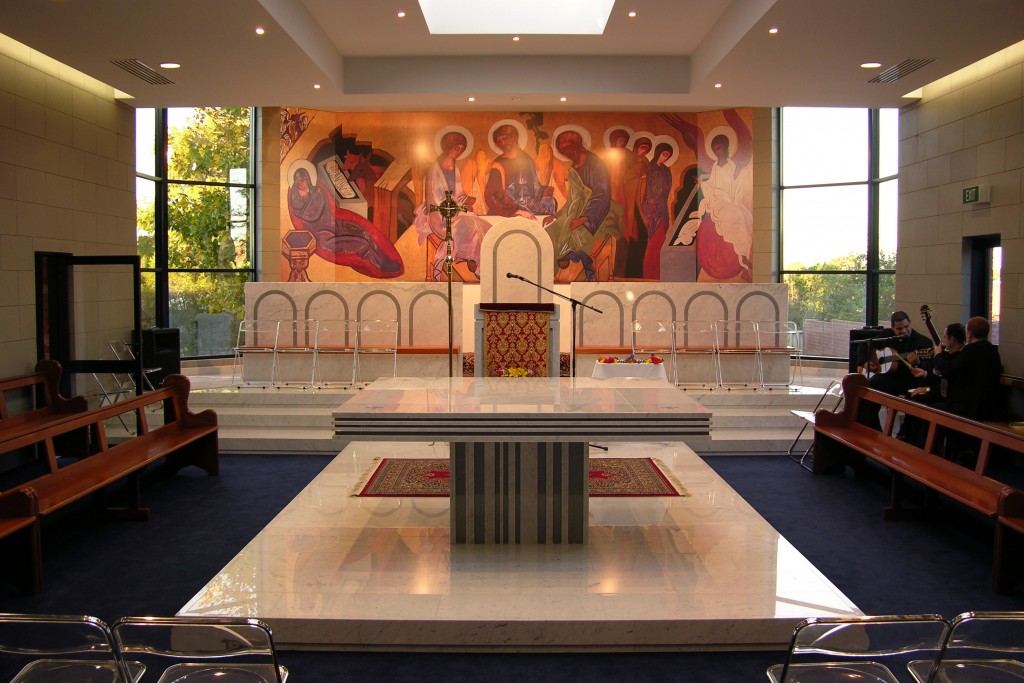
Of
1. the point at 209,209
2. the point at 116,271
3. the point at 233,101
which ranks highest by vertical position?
the point at 233,101

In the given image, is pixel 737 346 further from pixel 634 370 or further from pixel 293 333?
pixel 293 333

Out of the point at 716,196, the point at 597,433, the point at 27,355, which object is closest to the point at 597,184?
the point at 716,196

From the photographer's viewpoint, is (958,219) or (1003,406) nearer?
(1003,406)

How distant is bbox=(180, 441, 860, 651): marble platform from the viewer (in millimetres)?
3748

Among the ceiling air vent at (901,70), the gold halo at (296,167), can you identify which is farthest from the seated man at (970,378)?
the gold halo at (296,167)

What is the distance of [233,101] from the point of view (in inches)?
403

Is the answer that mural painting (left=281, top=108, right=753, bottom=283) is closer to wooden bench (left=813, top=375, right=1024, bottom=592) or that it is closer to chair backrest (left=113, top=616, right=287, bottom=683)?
wooden bench (left=813, top=375, right=1024, bottom=592)

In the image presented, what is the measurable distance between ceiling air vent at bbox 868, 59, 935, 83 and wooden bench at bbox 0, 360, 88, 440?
337 inches

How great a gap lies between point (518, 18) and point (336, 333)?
4771 mm

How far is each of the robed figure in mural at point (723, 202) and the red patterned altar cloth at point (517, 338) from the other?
6445 mm

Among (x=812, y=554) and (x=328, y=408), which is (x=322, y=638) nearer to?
(x=812, y=554)

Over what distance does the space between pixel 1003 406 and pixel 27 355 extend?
9.63m

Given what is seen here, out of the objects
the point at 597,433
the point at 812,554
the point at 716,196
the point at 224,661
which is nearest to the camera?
the point at 224,661

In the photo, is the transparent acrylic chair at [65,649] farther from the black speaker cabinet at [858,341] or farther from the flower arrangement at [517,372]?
the black speaker cabinet at [858,341]
